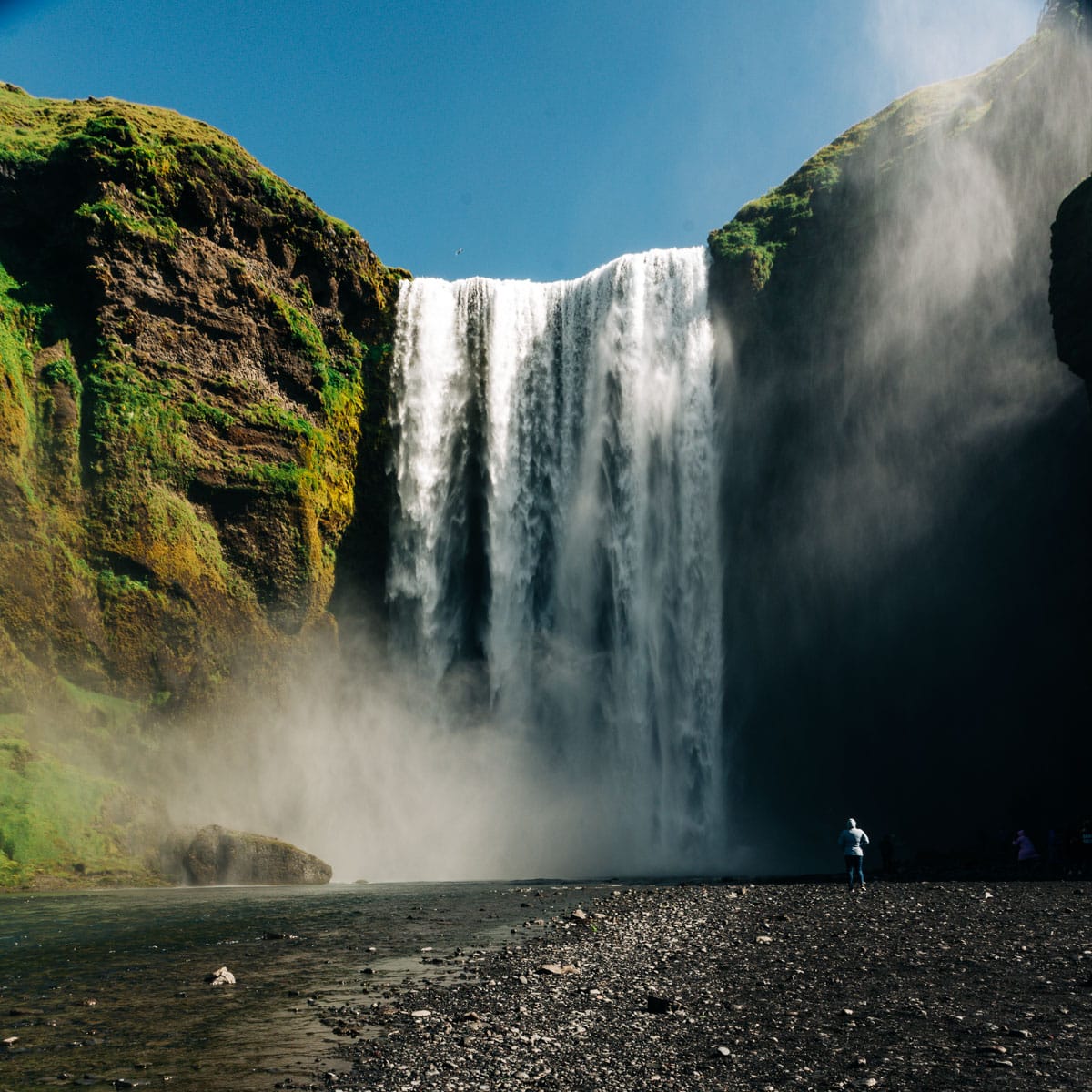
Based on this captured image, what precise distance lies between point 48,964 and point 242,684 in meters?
21.7

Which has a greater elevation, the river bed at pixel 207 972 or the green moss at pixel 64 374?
the green moss at pixel 64 374

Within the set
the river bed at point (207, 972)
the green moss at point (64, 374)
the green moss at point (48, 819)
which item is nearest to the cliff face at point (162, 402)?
the green moss at point (64, 374)

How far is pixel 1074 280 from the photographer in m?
26.5

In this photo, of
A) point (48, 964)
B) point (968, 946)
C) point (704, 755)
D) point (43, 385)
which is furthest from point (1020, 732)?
point (43, 385)

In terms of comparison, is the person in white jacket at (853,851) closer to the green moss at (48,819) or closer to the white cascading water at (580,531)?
the white cascading water at (580,531)

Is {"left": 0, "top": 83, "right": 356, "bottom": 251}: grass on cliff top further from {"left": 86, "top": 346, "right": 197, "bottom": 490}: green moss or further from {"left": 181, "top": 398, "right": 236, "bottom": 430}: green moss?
{"left": 181, "top": 398, "right": 236, "bottom": 430}: green moss

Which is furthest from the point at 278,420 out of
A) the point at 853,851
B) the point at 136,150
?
the point at 853,851

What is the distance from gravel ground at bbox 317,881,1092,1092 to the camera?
6023mm

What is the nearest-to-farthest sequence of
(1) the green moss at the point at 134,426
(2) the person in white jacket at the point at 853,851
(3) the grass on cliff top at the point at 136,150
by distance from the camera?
(2) the person in white jacket at the point at 853,851
(1) the green moss at the point at 134,426
(3) the grass on cliff top at the point at 136,150

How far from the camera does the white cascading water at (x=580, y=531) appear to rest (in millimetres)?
34938

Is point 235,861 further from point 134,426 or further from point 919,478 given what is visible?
point 919,478

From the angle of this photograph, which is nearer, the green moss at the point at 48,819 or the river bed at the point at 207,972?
the river bed at the point at 207,972

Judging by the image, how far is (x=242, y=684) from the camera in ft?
105

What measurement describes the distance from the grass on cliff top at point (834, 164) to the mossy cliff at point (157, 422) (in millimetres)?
17163
